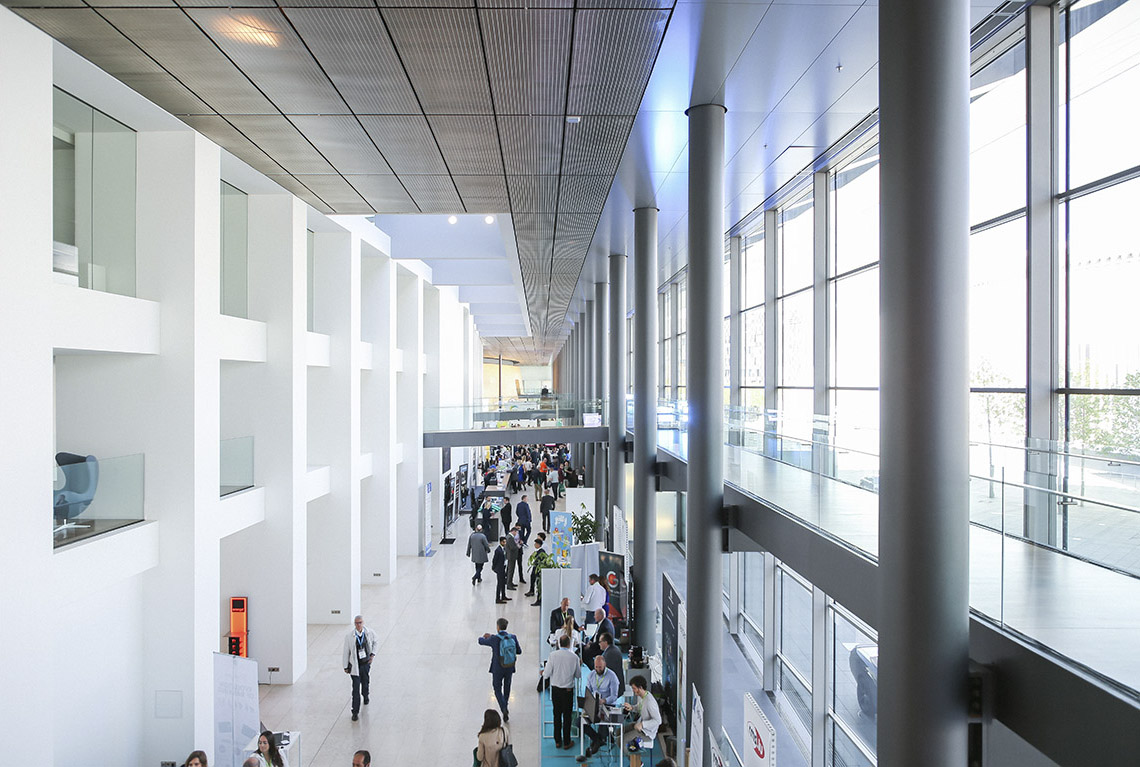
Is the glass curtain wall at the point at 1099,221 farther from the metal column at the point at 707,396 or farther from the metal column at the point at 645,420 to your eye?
the metal column at the point at 645,420

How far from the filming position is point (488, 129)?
8508mm

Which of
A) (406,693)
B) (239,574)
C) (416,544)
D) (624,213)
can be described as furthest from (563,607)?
(416,544)

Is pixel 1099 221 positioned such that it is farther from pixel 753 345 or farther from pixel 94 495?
pixel 753 345

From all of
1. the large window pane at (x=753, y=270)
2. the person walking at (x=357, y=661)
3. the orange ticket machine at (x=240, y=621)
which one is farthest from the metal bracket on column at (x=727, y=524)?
the orange ticket machine at (x=240, y=621)

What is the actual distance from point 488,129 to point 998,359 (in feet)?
18.3

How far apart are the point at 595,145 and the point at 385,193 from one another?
370 cm

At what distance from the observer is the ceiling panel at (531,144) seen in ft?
27.2

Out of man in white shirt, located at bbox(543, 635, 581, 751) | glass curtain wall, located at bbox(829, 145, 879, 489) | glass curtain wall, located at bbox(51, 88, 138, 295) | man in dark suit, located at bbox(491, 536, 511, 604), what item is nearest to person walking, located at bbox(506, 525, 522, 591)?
man in dark suit, located at bbox(491, 536, 511, 604)

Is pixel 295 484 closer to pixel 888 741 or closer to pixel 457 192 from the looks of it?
pixel 457 192

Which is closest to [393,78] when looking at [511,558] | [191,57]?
[191,57]

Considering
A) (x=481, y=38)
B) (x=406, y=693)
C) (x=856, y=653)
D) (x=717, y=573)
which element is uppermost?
(x=481, y=38)

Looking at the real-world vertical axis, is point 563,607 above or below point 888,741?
below

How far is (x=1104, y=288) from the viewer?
580 centimetres

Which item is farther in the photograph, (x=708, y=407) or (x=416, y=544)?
(x=416, y=544)
